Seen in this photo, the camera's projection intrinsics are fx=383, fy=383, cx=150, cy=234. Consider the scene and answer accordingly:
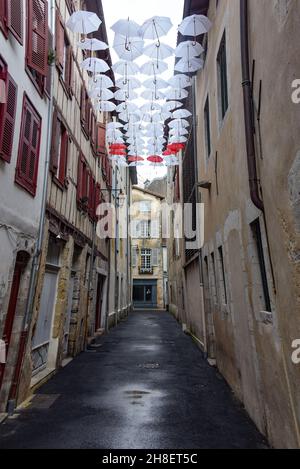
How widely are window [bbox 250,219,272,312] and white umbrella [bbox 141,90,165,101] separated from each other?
595 cm

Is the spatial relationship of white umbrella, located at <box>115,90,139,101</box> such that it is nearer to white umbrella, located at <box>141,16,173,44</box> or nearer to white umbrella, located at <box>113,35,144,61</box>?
white umbrella, located at <box>113,35,144,61</box>

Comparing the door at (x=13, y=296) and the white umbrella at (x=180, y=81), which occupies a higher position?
the white umbrella at (x=180, y=81)

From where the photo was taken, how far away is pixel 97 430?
5.23m

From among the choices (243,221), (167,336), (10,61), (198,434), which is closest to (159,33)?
(10,61)

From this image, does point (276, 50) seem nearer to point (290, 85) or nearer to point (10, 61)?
point (290, 85)

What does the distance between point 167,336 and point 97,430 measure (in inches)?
418

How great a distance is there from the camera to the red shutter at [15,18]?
17.7ft

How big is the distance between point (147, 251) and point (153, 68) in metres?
27.3

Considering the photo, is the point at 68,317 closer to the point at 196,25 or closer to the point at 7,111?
the point at 7,111

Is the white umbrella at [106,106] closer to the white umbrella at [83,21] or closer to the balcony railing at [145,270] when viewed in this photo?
the white umbrella at [83,21]

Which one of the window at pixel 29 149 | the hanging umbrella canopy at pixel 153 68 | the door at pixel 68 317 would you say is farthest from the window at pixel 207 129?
the door at pixel 68 317

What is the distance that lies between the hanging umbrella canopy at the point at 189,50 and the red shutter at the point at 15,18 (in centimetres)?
411

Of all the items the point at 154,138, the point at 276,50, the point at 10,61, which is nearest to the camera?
the point at 276,50

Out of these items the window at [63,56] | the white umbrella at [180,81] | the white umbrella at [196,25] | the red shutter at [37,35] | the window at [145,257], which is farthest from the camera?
the window at [145,257]
